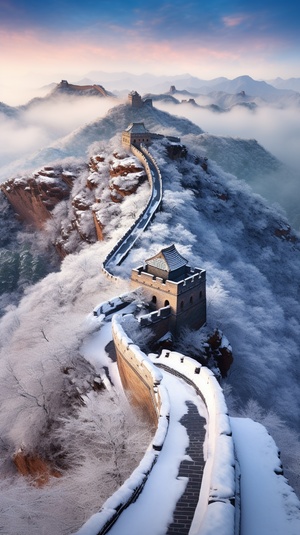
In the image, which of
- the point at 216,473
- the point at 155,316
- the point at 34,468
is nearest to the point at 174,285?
the point at 155,316

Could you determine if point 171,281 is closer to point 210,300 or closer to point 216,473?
point 210,300

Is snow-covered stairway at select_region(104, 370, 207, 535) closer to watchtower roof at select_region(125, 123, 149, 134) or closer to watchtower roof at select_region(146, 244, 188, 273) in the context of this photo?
watchtower roof at select_region(146, 244, 188, 273)

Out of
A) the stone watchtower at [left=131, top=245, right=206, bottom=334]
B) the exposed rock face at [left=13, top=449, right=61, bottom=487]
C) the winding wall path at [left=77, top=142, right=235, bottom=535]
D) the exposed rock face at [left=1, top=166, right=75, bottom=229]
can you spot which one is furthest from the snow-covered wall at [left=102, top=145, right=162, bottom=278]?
the winding wall path at [left=77, top=142, right=235, bottom=535]

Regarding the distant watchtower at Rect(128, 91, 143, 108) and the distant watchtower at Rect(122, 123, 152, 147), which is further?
the distant watchtower at Rect(128, 91, 143, 108)

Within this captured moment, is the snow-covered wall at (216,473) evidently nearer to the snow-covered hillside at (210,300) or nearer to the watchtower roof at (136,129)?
the snow-covered hillside at (210,300)

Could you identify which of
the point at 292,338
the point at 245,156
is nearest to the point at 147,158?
the point at 292,338

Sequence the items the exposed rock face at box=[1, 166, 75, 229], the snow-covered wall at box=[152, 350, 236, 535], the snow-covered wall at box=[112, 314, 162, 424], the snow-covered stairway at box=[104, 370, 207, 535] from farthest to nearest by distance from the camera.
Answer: the exposed rock face at box=[1, 166, 75, 229], the snow-covered wall at box=[112, 314, 162, 424], the snow-covered stairway at box=[104, 370, 207, 535], the snow-covered wall at box=[152, 350, 236, 535]

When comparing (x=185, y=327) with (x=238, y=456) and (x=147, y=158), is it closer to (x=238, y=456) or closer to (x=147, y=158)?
(x=238, y=456)

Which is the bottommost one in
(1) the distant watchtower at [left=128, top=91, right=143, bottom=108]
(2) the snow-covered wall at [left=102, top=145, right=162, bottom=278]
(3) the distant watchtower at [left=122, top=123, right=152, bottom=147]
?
(2) the snow-covered wall at [left=102, top=145, right=162, bottom=278]
